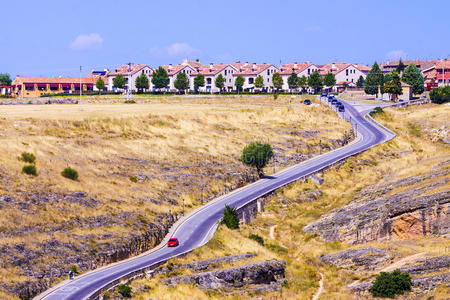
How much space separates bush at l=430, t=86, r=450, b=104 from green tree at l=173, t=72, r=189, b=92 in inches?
2647

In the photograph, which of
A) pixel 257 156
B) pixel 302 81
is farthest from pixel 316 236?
pixel 302 81

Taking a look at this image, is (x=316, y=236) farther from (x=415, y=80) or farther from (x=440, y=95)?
(x=415, y=80)

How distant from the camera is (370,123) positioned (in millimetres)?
133000

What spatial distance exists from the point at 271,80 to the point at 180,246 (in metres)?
137

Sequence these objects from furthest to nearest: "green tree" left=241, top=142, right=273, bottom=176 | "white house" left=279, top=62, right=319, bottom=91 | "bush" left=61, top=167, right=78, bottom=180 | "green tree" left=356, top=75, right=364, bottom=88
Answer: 1. "green tree" left=356, top=75, right=364, bottom=88
2. "white house" left=279, top=62, right=319, bottom=91
3. "green tree" left=241, top=142, right=273, bottom=176
4. "bush" left=61, top=167, right=78, bottom=180

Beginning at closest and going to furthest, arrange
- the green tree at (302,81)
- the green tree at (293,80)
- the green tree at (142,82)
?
the green tree at (142,82) → the green tree at (302,81) → the green tree at (293,80)

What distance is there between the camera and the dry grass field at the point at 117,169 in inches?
2296

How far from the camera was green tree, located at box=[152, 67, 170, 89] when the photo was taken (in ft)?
584

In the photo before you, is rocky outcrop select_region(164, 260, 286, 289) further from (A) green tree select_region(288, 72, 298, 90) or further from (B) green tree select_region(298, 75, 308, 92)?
(A) green tree select_region(288, 72, 298, 90)

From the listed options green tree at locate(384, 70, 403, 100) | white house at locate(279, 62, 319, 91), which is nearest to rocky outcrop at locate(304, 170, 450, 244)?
green tree at locate(384, 70, 403, 100)

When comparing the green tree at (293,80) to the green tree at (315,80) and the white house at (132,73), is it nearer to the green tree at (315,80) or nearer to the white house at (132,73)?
the green tree at (315,80)

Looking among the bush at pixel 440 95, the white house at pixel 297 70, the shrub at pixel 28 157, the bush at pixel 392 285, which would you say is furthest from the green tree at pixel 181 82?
the bush at pixel 392 285

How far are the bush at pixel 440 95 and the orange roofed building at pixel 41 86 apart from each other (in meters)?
95.7

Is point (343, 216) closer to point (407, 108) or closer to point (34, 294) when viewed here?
point (34, 294)
